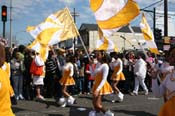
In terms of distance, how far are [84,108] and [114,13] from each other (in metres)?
4.28

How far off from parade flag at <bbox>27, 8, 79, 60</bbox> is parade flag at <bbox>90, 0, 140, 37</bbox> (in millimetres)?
3040

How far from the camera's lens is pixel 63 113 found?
10664 mm

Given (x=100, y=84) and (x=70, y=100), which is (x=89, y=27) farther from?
(x=100, y=84)

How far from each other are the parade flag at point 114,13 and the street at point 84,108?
10.9 ft

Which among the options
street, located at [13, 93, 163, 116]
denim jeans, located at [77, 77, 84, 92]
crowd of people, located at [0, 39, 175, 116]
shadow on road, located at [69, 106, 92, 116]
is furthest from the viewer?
denim jeans, located at [77, 77, 84, 92]

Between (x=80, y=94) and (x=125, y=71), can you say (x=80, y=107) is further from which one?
(x=125, y=71)

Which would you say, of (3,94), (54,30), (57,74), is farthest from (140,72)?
(3,94)

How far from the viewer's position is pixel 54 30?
1166cm

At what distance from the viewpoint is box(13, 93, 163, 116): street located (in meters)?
10.7

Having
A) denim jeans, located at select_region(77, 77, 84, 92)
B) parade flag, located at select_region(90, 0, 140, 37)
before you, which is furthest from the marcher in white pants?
parade flag, located at select_region(90, 0, 140, 37)

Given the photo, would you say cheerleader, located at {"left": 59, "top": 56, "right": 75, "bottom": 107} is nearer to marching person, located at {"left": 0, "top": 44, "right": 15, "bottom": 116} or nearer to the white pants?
the white pants

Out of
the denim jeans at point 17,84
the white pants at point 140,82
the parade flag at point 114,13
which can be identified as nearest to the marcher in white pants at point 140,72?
the white pants at point 140,82

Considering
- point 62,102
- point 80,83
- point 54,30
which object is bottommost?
point 62,102

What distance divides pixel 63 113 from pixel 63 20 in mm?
2837
